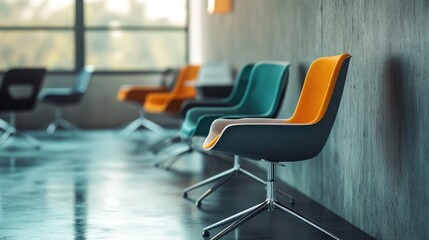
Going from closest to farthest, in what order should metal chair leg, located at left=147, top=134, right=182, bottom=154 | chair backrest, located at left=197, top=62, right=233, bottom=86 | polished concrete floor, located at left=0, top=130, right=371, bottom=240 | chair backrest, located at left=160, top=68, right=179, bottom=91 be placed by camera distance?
polished concrete floor, located at left=0, top=130, right=371, bottom=240
chair backrest, located at left=197, top=62, right=233, bottom=86
metal chair leg, located at left=147, top=134, right=182, bottom=154
chair backrest, located at left=160, top=68, right=179, bottom=91

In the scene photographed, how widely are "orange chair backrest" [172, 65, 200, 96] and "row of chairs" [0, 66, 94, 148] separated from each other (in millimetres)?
1524

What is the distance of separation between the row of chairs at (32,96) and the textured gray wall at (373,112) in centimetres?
386

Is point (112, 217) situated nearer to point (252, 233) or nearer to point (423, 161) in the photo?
point (252, 233)

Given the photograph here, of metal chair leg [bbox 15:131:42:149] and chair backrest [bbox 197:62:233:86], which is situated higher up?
chair backrest [bbox 197:62:233:86]

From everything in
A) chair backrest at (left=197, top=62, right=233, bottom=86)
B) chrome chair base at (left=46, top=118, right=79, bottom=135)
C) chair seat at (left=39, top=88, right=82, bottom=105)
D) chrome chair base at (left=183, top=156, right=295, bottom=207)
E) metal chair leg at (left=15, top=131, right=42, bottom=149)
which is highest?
chair backrest at (left=197, top=62, right=233, bottom=86)

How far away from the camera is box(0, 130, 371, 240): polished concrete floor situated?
405 centimetres

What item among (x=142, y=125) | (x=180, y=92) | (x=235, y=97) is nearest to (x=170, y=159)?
(x=180, y=92)

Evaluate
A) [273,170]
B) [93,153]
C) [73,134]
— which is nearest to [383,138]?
[273,170]

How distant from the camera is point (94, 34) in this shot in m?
11.5

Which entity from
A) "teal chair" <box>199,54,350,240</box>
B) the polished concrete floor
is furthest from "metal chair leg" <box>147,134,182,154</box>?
"teal chair" <box>199,54,350,240</box>

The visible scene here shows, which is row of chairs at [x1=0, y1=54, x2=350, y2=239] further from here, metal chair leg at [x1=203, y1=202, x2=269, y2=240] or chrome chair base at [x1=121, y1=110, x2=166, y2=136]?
chrome chair base at [x1=121, y1=110, x2=166, y2=136]

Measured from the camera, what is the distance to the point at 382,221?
12.6ft

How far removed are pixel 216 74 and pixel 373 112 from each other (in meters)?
4.01

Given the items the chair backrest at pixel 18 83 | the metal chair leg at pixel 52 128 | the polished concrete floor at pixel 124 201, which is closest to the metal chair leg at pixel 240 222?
the polished concrete floor at pixel 124 201
